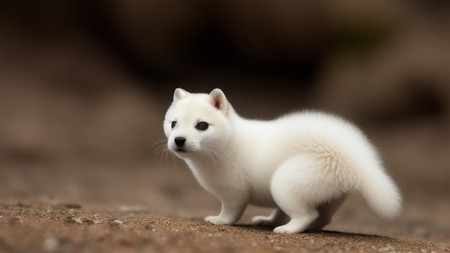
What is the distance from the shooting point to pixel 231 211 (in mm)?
5836

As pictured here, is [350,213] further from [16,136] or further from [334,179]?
[16,136]

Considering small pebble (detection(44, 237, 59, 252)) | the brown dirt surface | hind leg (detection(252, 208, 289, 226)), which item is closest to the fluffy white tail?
the brown dirt surface

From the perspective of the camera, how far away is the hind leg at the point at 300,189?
5207mm

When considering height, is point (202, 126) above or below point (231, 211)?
above

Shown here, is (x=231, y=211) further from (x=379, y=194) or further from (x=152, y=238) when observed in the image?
(x=152, y=238)

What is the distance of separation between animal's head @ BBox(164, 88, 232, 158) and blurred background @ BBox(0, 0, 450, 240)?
24.9 feet

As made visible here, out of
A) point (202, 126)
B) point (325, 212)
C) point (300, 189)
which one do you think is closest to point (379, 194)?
point (300, 189)

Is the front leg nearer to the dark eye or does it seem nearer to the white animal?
the white animal

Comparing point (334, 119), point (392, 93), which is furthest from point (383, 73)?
point (334, 119)

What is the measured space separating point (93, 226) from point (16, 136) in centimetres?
1050

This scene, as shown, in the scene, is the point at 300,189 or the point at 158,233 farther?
the point at 300,189

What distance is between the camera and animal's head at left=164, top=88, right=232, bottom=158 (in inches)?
211

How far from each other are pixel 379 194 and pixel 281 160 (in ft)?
2.97

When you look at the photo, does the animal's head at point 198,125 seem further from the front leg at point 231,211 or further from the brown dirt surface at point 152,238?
the brown dirt surface at point 152,238
